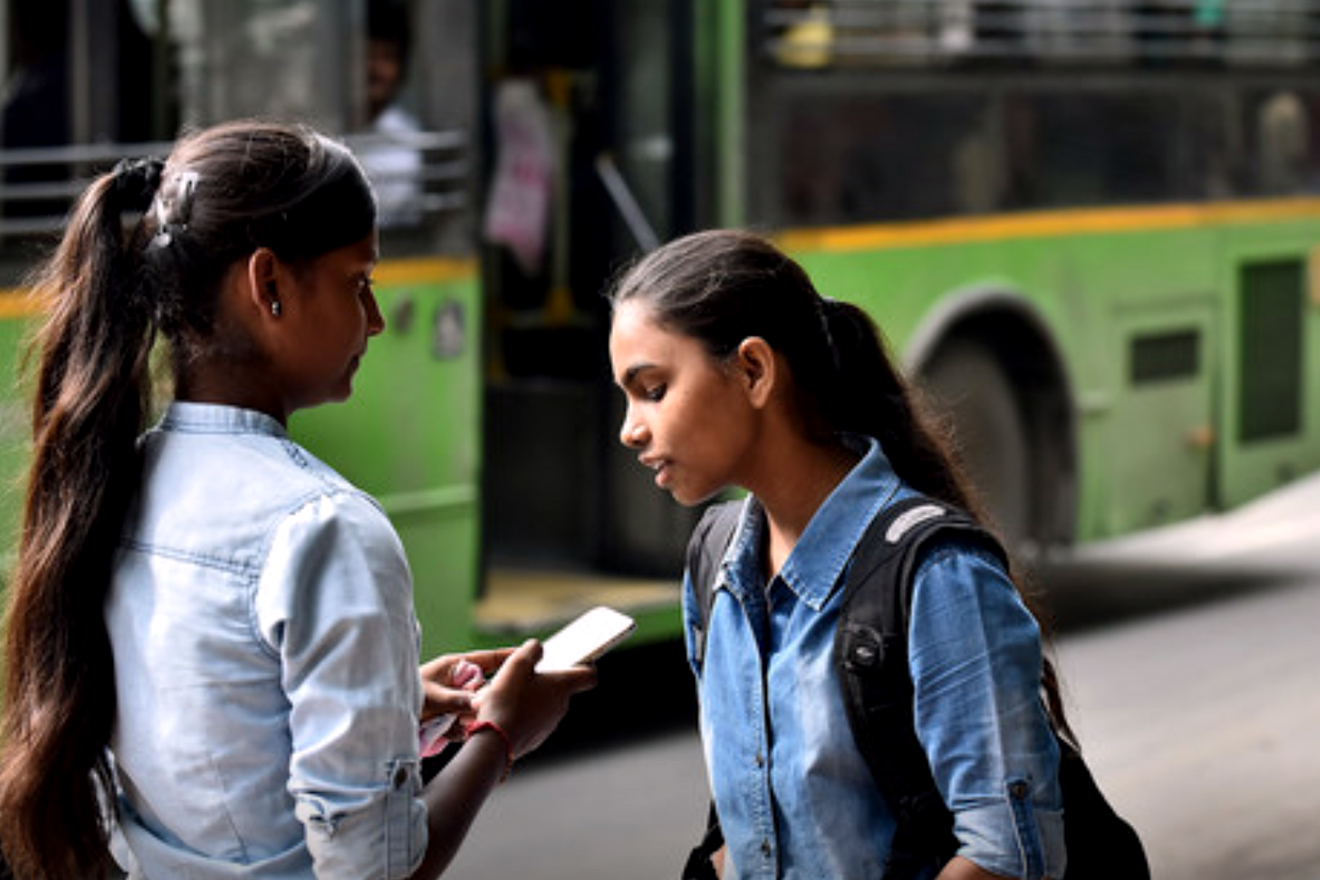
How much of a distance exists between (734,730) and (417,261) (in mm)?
4618

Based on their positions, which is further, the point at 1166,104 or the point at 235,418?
the point at 1166,104

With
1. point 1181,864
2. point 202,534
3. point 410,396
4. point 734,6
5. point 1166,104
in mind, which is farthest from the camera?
point 1166,104

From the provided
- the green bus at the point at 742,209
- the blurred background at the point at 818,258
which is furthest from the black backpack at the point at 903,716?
the green bus at the point at 742,209

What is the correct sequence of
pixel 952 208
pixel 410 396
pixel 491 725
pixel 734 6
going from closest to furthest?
pixel 491 725 < pixel 410 396 < pixel 734 6 < pixel 952 208

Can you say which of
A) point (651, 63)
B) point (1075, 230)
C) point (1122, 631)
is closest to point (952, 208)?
point (1075, 230)

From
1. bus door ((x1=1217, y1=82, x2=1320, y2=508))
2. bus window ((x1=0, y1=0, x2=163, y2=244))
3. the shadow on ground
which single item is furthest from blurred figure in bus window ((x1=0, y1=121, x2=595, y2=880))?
bus door ((x1=1217, y1=82, x2=1320, y2=508))

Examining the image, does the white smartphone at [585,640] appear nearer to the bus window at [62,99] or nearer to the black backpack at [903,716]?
the black backpack at [903,716]

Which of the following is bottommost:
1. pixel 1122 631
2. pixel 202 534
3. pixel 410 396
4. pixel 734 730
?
pixel 1122 631

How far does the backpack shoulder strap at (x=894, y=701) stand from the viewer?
2676mm

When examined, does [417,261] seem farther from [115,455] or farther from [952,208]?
[115,455]

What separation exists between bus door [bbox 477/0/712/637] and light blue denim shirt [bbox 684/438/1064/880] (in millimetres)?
5184

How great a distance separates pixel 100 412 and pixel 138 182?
0.78ft

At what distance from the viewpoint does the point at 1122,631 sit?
1013cm

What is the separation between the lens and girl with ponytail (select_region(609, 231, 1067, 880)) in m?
2.65
